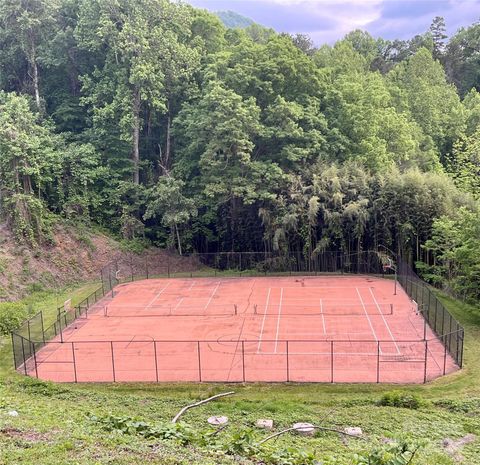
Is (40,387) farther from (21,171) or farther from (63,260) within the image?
(21,171)

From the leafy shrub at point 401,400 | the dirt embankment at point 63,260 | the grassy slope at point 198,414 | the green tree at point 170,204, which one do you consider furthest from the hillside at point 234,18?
the leafy shrub at point 401,400

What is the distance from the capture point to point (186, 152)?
41.3 meters

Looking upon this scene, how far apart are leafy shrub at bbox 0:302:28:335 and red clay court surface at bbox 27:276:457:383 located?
2.62 metres

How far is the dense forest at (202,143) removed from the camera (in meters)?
36.1

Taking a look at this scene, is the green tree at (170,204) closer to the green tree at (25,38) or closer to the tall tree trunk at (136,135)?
the tall tree trunk at (136,135)

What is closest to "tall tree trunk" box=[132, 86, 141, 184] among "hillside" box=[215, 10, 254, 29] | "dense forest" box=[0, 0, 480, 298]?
A: "dense forest" box=[0, 0, 480, 298]

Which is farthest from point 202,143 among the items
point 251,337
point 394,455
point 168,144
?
point 394,455

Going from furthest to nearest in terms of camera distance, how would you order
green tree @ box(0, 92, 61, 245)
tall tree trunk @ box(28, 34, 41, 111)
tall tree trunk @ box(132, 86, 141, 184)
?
1. tall tree trunk @ box(28, 34, 41, 111)
2. tall tree trunk @ box(132, 86, 141, 184)
3. green tree @ box(0, 92, 61, 245)

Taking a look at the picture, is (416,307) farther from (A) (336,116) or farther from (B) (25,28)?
(B) (25,28)

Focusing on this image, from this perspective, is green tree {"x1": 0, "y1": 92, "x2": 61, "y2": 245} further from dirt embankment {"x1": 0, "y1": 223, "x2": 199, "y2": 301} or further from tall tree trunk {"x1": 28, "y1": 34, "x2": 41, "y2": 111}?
tall tree trunk {"x1": 28, "y1": 34, "x2": 41, "y2": 111}

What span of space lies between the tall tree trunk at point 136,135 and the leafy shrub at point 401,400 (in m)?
30.4

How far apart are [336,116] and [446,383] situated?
27.4 meters

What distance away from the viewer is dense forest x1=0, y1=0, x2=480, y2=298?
36.1 m

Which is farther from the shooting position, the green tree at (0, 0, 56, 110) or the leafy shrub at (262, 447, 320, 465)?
the green tree at (0, 0, 56, 110)
